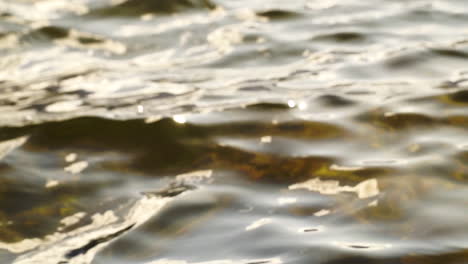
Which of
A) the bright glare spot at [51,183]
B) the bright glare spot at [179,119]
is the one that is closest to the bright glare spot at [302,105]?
the bright glare spot at [179,119]

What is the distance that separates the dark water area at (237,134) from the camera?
2410 millimetres

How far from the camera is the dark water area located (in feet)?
7.91

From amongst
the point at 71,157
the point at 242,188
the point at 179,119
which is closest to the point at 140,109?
the point at 179,119

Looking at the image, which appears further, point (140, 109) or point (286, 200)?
point (140, 109)

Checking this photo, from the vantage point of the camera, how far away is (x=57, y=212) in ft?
8.75

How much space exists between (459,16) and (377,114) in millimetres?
1621

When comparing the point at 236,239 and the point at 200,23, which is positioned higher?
the point at 200,23

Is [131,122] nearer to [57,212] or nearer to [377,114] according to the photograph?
[57,212]

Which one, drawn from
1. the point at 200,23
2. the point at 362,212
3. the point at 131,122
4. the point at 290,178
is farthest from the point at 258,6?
the point at 362,212

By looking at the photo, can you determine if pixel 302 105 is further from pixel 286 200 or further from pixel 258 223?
pixel 258 223

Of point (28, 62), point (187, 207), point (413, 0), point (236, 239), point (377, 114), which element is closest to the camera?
point (236, 239)

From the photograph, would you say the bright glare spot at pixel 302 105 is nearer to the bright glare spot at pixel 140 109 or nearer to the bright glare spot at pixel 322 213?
the bright glare spot at pixel 140 109

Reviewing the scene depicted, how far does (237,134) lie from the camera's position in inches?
125

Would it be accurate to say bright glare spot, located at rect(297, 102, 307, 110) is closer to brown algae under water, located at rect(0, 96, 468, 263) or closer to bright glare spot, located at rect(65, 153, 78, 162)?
brown algae under water, located at rect(0, 96, 468, 263)
